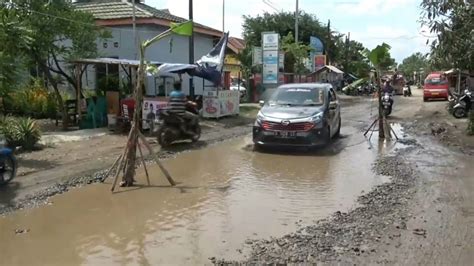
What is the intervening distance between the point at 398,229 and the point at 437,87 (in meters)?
31.3

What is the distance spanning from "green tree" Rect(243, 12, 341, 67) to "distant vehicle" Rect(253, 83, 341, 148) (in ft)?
115

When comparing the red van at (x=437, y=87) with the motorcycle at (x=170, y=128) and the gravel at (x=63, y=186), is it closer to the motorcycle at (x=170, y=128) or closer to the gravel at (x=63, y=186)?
the gravel at (x=63, y=186)

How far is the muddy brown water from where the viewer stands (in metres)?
5.73

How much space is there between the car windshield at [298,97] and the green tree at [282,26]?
3462 centimetres

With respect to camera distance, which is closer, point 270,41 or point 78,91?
point 78,91

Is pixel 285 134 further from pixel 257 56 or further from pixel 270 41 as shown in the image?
pixel 257 56

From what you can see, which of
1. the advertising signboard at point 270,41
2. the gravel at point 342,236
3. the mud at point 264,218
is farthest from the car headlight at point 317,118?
the advertising signboard at point 270,41

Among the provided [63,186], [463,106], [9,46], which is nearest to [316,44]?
[463,106]

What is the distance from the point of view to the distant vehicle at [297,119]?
1235 centimetres

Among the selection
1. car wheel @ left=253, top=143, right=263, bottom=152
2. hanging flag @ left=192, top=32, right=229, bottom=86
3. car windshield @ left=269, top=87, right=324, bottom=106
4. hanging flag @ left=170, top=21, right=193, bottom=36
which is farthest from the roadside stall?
hanging flag @ left=170, top=21, right=193, bottom=36

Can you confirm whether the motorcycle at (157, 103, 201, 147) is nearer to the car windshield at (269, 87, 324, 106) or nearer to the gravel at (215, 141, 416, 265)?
the car windshield at (269, 87, 324, 106)

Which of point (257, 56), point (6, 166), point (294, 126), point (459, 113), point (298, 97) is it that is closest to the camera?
point (6, 166)

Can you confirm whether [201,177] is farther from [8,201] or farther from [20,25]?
[20,25]

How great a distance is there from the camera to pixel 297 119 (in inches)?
488
